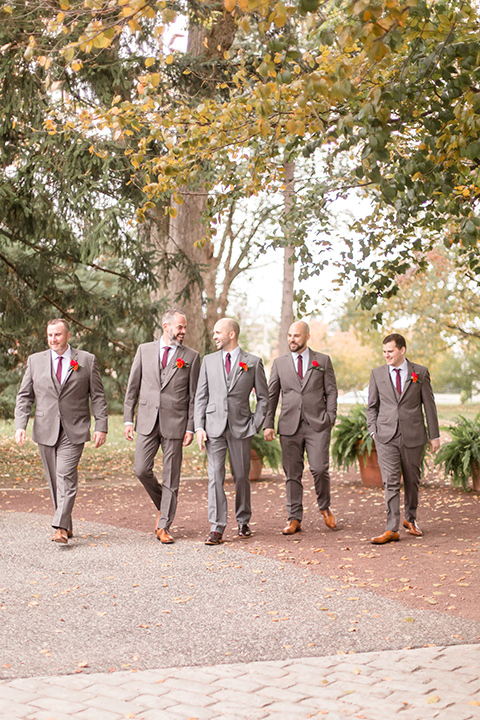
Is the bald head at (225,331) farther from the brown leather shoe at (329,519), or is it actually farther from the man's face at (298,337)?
the brown leather shoe at (329,519)

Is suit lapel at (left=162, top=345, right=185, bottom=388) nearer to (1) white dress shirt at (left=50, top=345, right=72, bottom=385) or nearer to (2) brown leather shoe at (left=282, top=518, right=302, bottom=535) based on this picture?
(1) white dress shirt at (left=50, top=345, right=72, bottom=385)

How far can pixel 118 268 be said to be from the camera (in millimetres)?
14641

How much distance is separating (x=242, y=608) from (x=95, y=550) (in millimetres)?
2308

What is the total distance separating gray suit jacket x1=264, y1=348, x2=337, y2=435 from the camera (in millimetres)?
8554

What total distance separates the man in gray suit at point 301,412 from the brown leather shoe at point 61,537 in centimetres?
220

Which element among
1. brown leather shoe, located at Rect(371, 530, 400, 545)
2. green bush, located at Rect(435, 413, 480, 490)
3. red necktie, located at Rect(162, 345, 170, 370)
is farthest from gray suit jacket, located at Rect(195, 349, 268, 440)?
green bush, located at Rect(435, 413, 480, 490)

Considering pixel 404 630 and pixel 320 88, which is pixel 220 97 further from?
pixel 404 630

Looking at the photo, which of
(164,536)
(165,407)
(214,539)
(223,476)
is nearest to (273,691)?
(214,539)

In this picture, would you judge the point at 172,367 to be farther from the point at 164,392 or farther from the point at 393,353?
the point at 393,353

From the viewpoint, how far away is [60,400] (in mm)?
7980

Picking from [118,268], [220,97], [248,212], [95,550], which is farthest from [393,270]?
[248,212]

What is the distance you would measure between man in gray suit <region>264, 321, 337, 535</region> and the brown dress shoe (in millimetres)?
1266

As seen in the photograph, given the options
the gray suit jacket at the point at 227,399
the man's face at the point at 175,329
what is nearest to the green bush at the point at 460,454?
the gray suit jacket at the point at 227,399

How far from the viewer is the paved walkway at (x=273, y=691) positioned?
12.5ft
